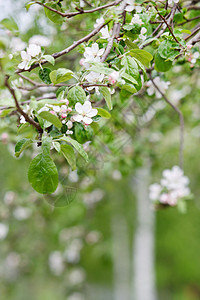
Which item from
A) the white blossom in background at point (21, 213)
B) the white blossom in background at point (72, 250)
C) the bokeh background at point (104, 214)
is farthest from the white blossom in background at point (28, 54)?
the white blossom in background at point (72, 250)

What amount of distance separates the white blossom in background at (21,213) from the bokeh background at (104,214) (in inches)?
0.6

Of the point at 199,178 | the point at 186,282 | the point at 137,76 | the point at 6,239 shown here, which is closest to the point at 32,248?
the point at 6,239

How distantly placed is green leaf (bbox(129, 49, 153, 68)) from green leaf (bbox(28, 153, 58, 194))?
15.0 inches

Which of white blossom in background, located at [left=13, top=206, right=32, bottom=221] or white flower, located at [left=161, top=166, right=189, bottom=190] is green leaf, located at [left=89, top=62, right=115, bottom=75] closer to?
white flower, located at [left=161, top=166, right=189, bottom=190]

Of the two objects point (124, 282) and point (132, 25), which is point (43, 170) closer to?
point (132, 25)

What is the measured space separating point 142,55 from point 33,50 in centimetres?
31

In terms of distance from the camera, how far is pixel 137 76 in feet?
2.64

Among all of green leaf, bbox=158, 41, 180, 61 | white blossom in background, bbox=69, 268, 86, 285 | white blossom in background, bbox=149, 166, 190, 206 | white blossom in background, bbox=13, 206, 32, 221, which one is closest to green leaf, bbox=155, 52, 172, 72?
green leaf, bbox=158, 41, 180, 61

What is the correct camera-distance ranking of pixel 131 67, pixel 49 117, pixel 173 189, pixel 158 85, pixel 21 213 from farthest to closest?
1. pixel 21 213
2. pixel 173 189
3. pixel 158 85
4. pixel 131 67
5. pixel 49 117

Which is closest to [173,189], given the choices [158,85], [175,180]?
[175,180]

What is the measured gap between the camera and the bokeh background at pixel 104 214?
1.80 m

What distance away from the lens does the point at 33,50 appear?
33.8 inches

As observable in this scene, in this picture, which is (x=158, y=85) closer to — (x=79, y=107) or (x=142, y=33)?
(x=142, y=33)

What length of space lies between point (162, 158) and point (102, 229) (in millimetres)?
5240
